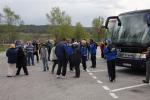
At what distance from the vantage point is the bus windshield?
56.2 feet

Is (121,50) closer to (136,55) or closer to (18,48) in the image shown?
(136,55)

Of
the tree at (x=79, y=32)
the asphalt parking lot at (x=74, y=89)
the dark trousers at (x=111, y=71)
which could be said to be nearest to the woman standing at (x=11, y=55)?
the asphalt parking lot at (x=74, y=89)

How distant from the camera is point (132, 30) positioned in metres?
17.9

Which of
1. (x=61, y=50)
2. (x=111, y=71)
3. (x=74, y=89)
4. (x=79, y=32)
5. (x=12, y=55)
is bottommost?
(x=79, y=32)

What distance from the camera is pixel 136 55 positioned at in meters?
17.1

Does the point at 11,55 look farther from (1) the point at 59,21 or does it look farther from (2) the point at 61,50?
(1) the point at 59,21

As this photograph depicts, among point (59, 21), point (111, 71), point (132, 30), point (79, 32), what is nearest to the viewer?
point (111, 71)

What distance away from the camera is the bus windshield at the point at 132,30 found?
56.2 feet

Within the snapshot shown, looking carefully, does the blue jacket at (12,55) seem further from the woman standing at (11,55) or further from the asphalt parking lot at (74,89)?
the asphalt parking lot at (74,89)

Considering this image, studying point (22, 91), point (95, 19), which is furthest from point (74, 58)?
point (95, 19)

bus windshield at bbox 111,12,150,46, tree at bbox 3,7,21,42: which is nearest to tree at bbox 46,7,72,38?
tree at bbox 3,7,21,42

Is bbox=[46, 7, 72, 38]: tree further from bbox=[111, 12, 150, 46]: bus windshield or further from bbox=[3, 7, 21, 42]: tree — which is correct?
bbox=[111, 12, 150, 46]: bus windshield

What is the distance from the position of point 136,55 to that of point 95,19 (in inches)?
2558

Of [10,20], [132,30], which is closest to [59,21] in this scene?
[10,20]
